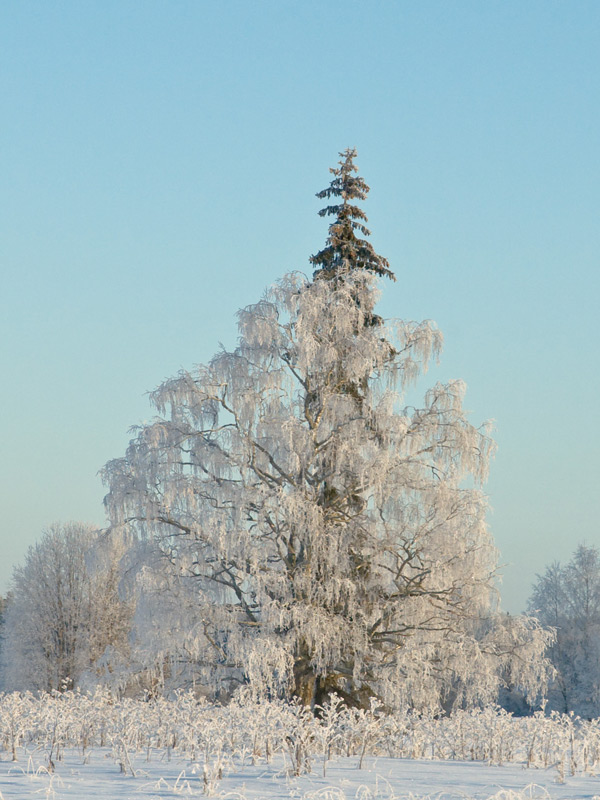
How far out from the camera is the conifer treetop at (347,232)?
19.8 meters

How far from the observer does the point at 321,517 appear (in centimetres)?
1566

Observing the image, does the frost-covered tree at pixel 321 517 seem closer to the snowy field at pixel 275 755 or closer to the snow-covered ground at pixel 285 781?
the snowy field at pixel 275 755

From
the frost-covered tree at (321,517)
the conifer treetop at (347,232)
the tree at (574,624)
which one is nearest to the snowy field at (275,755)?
the frost-covered tree at (321,517)

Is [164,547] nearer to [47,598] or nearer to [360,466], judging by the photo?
[360,466]

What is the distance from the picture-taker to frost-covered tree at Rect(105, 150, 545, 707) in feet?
50.9

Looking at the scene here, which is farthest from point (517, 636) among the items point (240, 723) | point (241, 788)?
point (241, 788)

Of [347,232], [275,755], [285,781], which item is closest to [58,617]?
[347,232]

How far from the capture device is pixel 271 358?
17109mm

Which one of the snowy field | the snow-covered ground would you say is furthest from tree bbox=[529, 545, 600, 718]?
the snow-covered ground

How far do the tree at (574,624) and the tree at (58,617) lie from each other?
1904 centimetres

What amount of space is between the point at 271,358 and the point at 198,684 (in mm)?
6660

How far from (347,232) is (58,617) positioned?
2349 cm

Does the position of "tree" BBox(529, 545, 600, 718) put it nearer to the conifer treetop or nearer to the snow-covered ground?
the conifer treetop

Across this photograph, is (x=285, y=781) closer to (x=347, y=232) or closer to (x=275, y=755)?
(x=275, y=755)
